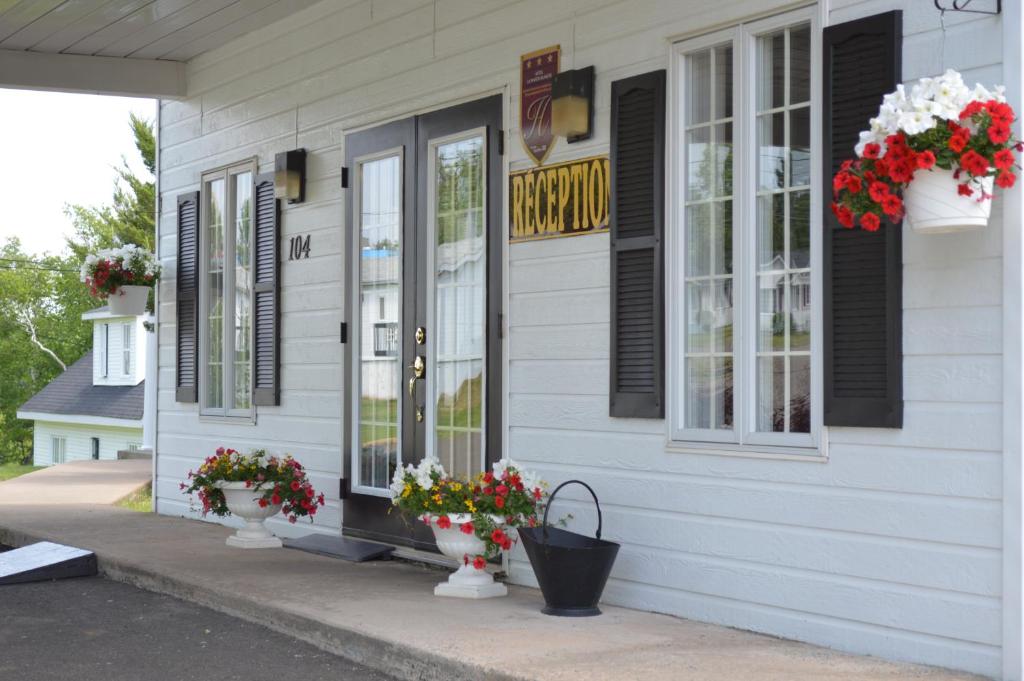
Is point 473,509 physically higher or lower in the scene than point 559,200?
lower

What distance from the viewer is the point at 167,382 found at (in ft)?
31.7

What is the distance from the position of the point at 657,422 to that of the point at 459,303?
1635mm

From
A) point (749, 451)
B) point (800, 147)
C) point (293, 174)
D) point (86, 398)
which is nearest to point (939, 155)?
point (800, 147)

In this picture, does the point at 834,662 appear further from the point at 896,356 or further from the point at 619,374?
the point at 619,374

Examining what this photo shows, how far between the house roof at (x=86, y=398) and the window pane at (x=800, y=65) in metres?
25.2

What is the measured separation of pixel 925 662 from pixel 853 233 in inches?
59.5

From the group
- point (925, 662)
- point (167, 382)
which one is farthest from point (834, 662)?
point (167, 382)

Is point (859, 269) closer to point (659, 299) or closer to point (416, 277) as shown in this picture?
point (659, 299)

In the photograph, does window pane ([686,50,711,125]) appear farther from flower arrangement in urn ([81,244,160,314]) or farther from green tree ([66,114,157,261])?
green tree ([66,114,157,261])

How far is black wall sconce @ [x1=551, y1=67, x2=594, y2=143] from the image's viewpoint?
571 cm

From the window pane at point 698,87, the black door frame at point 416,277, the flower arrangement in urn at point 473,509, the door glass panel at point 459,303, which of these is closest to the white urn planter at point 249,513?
the black door frame at point 416,277

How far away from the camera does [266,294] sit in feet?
27.6

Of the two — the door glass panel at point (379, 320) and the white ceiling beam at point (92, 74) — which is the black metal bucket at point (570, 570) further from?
the white ceiling beam at point (92, 74)

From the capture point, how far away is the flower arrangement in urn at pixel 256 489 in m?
7.39
